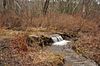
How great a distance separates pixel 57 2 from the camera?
24.0 m

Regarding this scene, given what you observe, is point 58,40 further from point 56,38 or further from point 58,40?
point 56,38

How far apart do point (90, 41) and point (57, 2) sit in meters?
12.2

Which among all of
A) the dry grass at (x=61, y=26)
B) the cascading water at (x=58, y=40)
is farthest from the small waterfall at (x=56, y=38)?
the dry grass at (x=61, y=26)

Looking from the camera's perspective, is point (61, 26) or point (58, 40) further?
point (61, 26)

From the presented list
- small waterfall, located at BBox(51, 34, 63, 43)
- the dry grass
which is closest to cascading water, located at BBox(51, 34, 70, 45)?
small waterfall, located at BBox(51, 34, 63, 43)

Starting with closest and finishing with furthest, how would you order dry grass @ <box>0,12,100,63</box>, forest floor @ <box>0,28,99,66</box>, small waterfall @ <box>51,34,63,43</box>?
forest floor @ <box>0,28,99,66</box>
dry grass @ <box>0,12,100,63</box>
small waterfall @ <box>51,34,63,43</box>

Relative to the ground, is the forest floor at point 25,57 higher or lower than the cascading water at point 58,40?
higher

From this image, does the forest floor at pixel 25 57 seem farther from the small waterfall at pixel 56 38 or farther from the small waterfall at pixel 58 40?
the small waterfall at pixel 56 38

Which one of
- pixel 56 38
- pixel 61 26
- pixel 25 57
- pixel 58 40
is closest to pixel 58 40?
pixel 58 40

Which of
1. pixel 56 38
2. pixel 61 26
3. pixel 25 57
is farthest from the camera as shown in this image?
pixel 61 26

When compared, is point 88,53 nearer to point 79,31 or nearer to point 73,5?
point 79,31

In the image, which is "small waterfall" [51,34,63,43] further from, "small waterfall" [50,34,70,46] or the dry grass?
the dry grass

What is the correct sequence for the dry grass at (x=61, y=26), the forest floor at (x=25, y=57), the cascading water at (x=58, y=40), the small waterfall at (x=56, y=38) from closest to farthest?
the forest floor at (x=25, y=57) < the dry grass at (x=61, y=26) < the cascading water at (x=58, y=40) < the small waterfall at (x=56, y=38)

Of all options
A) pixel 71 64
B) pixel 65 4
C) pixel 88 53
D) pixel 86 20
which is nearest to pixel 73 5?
pixel 65 4
